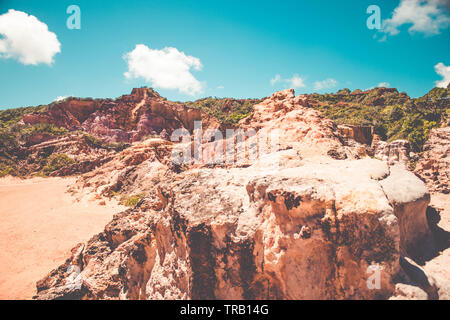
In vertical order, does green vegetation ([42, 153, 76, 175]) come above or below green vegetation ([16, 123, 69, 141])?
below

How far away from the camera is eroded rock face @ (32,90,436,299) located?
2.30 meters

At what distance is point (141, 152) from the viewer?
15.1 meters

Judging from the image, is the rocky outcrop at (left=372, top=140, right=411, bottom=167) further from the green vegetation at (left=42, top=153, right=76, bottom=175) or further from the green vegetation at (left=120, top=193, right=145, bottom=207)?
the green vegetation at (left=42, top=153, right=76, bottom=175)

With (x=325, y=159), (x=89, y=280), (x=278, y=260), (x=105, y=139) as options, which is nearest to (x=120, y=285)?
(x=89, y=280)

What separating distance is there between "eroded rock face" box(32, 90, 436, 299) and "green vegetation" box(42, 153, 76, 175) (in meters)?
16.3

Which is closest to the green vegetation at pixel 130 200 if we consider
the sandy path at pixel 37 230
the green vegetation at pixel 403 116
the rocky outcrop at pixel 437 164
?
the sandy path at pixel 37 230

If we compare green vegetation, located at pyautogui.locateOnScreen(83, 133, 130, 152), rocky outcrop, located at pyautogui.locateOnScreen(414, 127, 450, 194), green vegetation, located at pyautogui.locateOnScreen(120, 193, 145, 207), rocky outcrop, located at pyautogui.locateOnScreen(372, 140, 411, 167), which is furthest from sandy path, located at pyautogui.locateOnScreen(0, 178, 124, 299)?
rocky outcrop, located at pyautogui.locateOnScreen(372, 140, 411, 167)

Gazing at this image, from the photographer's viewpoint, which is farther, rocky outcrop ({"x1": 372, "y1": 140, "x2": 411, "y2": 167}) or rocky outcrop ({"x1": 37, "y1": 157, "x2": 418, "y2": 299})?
rocky outcrop ({"x1": 372, "y1": 140, "x2": 411, "y2": 167})

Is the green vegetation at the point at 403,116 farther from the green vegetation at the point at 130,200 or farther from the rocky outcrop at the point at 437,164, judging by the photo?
the green vegetation at the point at 130,200

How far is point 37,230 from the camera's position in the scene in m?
8.28

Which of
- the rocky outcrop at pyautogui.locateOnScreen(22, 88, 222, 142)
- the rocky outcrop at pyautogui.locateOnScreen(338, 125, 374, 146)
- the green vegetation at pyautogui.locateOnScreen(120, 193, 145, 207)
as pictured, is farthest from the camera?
the rocky outcrop at pyautogui.locateOnScreen(22, 88, 222, 142)

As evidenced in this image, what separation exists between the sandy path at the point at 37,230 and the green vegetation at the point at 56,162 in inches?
179

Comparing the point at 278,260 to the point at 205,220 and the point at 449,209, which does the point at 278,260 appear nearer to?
the point at 205,220

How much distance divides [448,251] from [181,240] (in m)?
4.37
